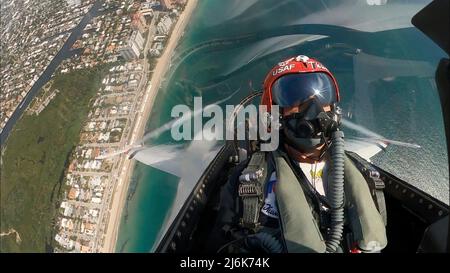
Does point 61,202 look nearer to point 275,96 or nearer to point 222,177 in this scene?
point 222,177

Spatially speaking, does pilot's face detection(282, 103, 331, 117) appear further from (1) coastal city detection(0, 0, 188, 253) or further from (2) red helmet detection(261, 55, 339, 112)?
(1) coastal city detection(0, 0, 188, 253)

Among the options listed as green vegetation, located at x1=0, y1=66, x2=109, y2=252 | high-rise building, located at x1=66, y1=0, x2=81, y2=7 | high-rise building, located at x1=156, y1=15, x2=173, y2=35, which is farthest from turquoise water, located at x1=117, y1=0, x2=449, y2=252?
high-rise building, located at x1=66, y1=0, x2=81, y2=7

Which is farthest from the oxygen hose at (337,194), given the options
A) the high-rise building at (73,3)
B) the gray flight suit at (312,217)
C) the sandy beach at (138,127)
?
the high-rise building at (73,3)

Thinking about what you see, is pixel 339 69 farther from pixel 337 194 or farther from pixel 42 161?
pixel 42 161

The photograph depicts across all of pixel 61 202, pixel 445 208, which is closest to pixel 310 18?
pixel 445 208

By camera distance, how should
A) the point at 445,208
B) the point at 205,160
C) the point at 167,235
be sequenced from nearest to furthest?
the point at 445,208 → the point at 167,235 → the point at 205,160

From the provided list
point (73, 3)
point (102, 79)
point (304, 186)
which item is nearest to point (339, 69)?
point (304, 186)
